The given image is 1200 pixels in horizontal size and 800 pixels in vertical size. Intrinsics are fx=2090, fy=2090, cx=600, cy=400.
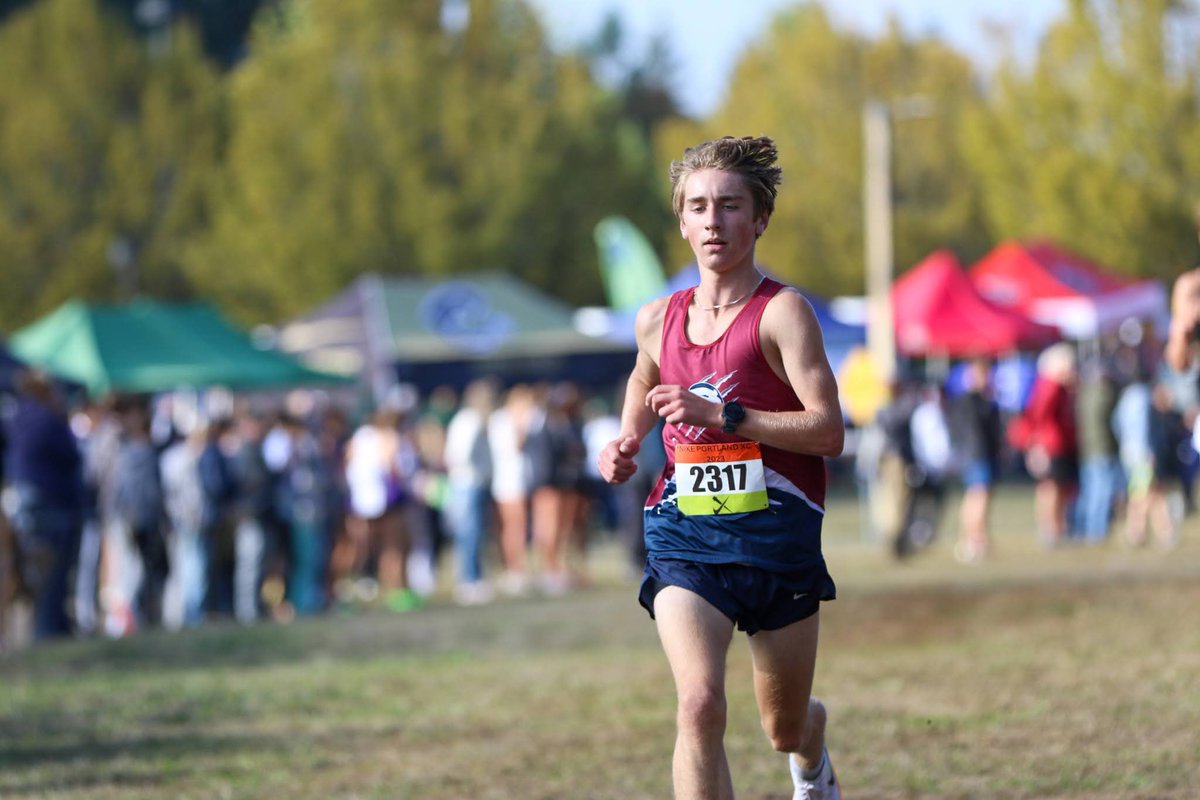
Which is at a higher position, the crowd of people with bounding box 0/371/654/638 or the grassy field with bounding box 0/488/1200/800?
the crowd of people with bounding box 0/371/654/638

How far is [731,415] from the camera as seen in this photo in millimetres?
5543

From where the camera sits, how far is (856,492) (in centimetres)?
3778

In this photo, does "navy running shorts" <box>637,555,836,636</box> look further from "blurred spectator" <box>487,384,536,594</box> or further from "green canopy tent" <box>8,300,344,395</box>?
"green canopy tent" <box>8,300,344,395</box>

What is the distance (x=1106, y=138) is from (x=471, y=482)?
27293 mm

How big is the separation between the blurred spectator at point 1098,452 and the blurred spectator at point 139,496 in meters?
9.89

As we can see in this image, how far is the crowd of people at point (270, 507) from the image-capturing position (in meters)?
15.7

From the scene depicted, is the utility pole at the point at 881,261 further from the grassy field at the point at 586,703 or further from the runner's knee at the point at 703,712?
the runner's knee at the point at 703,712

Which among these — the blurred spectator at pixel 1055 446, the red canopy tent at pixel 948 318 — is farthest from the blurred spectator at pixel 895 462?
the red canopy tent at pixel 948 318

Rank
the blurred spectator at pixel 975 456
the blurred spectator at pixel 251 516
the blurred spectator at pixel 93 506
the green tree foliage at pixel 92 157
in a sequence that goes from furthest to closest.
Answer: the green tree foliage at pixel 92 157
the blurred spectator at pixel 975 456
the blurred spectator at pixel 251 516
the blurred spectator at pixel 93 506

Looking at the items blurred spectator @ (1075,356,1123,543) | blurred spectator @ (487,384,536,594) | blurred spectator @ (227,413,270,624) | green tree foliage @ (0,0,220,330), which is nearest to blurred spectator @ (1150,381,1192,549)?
blurred spectator @ (1075,356,1123,543)

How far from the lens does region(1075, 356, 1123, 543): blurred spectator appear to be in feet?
71.4

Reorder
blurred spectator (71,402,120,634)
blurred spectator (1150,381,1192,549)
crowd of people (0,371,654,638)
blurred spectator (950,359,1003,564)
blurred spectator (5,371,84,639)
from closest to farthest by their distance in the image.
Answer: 1. blurred spectator (5,371,84,639)
2. crowd of people (0,371,654,638)
3. blurred spectator (71,402,120,634)
4. blurred spectator (950,359,1003,564)
5. blurred spectator (1150,381,1192,549)

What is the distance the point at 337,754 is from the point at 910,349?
991 inches

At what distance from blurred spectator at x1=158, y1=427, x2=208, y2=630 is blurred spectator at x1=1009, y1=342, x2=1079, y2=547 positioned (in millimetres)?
9100
